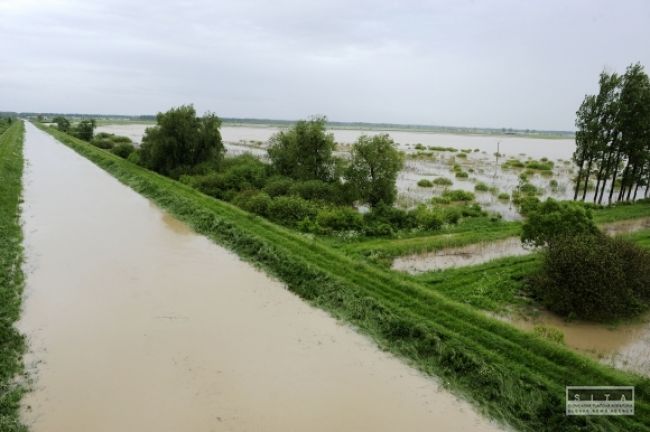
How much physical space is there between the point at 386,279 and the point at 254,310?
385 centimetres

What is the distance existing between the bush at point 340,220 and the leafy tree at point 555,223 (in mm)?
6875

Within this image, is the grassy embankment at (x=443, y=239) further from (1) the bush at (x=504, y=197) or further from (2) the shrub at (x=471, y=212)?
(1) the bush at (x=504, y=197)

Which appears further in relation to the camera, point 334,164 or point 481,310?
point 334,164

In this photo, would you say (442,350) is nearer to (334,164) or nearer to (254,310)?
(254,310)

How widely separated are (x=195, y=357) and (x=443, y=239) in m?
10.7

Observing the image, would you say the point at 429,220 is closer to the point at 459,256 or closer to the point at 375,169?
the point at 459,256

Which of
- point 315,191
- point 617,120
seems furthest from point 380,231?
point 617,120

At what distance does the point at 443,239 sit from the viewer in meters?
16.8

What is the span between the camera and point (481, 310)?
1100 cm

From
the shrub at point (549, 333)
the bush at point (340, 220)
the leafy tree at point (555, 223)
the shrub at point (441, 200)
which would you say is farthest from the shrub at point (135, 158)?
the shrub at point (549, 333)

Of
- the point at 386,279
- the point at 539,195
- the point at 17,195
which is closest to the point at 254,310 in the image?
the point at 386,279

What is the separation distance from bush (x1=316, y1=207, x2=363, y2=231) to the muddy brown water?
4.70 metres

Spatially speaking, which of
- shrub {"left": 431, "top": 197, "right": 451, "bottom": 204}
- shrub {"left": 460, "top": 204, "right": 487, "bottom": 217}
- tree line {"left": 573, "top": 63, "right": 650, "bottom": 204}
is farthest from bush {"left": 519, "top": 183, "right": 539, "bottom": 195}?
shrub {"left": 460, "top": 204, "right": 487, "bottom": 217}

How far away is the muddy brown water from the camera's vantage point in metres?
7.46
